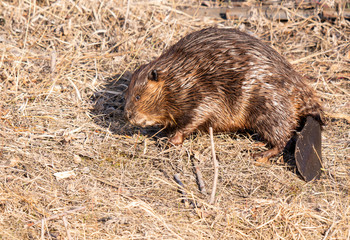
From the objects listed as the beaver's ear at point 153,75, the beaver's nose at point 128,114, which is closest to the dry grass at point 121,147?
the beaver's nose at point 128,114

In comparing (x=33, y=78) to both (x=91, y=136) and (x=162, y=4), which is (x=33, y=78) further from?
(x=162, y=4)

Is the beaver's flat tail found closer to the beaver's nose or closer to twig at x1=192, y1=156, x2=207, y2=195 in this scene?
twig at x1=192, y1=156, x2=207, y2=195

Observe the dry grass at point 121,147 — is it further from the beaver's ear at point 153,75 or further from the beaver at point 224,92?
the beaver's ear at point 153,75

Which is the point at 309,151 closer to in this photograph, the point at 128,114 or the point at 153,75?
the point at 153,75

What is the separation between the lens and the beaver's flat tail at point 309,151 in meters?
3.58

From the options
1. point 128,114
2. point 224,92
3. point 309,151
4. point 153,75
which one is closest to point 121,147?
point 128,114

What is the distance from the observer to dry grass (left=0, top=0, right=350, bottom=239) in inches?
123

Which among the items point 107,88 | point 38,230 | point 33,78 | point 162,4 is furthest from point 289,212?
point 162,4

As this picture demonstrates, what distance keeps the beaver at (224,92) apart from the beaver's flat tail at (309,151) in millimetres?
191

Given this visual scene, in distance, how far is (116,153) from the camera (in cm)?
406

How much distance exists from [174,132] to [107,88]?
1258mm

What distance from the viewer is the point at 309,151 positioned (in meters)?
3.64

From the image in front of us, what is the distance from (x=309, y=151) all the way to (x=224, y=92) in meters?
0.96

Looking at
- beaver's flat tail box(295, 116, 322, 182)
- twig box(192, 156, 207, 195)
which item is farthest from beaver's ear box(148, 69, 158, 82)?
beaver's flat tail box(295, 116, 322, 182)
